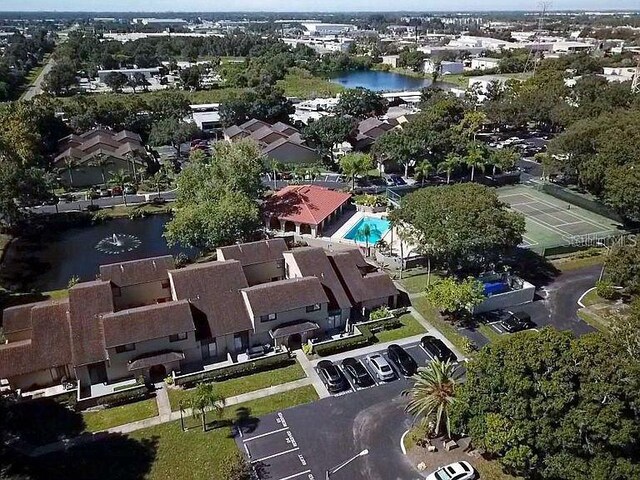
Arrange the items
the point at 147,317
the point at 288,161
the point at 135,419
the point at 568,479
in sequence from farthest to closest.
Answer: the point at 288,161 → the point at 147,317 → the point at 135,419 → the point at 568,479

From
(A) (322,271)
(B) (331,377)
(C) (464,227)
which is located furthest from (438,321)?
(B) (331,377)

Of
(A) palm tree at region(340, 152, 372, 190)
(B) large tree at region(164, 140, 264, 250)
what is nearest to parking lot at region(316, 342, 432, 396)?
(B) large tree at region(164, 140, 264, 250)

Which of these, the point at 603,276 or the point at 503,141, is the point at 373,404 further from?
the point at 503,141

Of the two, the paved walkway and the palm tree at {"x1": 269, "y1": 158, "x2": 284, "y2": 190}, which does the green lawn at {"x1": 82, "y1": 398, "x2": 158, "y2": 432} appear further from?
the palm tree at {"x1": 269, "y1": 158, "x2": 284, "y2": 190}

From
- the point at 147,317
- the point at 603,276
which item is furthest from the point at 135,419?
the point at 603,276

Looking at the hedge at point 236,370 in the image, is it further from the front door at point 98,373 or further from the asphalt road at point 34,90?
the asphalt road at point 34,90

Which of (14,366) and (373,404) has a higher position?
(14,366)

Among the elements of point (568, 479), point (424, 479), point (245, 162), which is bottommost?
point (424, 479)

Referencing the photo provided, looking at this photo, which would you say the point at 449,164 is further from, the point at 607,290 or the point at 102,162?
the point at 102,162
